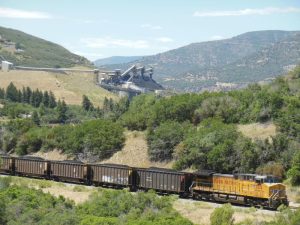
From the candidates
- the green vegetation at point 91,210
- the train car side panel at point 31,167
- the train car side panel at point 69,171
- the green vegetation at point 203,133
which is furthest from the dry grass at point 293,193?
the train car side panel at point 31,167

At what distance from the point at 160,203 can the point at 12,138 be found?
5672 centimetres

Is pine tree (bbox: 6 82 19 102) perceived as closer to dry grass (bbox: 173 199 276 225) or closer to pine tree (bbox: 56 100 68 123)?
pine tree (bbox: 56 100 68 123)

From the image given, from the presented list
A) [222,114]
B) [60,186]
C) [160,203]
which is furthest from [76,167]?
[222,114]

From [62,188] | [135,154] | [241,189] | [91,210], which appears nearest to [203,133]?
[135,154]

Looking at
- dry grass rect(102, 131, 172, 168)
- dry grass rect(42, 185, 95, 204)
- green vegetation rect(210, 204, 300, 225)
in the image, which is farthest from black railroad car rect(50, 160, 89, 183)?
green vegetation rect(210, 204, 300, 225)

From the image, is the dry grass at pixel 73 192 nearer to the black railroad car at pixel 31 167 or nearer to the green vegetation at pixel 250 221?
the black railroad car at pixel 31 167

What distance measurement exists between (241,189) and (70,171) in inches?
840

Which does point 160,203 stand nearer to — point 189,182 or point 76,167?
point 189,182

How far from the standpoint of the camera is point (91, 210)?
4050cm

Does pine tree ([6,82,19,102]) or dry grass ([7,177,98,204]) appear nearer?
dry grass ([7,177,98,204])

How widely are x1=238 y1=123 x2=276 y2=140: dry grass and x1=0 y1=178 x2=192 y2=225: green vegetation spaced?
2723 cm

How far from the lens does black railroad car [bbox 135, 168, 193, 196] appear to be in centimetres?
4738

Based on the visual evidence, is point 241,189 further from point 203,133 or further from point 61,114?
point 61,114

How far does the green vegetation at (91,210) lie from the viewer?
117 ft
